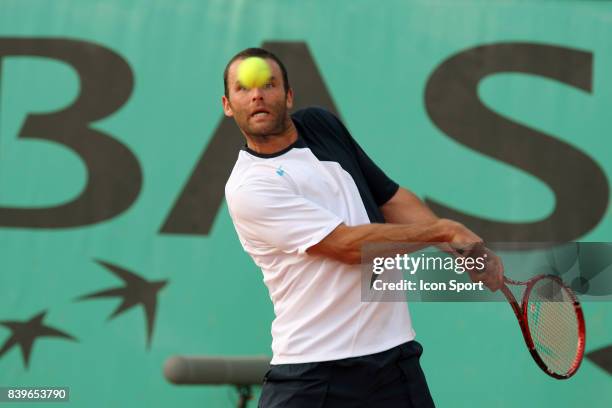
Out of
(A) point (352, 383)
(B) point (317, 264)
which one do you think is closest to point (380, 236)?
(B) point (317, 264)

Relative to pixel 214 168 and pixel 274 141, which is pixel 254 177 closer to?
pixel 274 141

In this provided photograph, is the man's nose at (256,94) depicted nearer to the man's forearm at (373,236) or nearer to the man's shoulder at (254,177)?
the man's shoulder at (254,177)

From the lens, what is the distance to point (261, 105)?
10.4 ft

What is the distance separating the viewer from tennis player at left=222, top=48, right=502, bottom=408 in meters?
3.05

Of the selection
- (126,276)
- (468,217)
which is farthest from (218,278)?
(468,217)

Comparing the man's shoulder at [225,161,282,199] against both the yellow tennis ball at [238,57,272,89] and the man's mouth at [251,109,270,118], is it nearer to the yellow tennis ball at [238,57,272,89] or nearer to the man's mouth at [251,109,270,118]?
the man's mouth at [251,109,270,118]

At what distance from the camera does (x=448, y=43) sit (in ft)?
16.7

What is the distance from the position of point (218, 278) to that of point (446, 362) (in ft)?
3.76

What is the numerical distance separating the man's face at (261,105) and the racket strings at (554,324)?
37.5 inches

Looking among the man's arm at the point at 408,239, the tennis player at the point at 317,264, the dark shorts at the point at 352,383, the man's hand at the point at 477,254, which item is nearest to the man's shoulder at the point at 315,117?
the tennis player at the point at 317,264

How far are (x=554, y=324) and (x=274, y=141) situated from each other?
1.07 metres

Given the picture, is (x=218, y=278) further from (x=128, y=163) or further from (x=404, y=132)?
(x=404, y=132)

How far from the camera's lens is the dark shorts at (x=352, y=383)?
121 inches

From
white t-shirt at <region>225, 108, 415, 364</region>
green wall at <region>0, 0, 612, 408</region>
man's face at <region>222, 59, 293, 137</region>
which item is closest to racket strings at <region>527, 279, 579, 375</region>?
white t-shirt at <region>225, 108, 415, 364</region>
